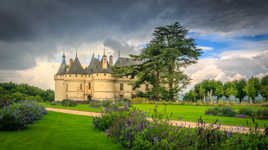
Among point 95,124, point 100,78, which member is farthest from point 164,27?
point 95,124

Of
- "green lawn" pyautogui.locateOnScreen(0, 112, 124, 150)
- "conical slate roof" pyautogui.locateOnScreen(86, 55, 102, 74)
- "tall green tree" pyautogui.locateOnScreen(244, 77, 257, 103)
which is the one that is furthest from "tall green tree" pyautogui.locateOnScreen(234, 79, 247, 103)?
"green lawn" pyautogui.locateOnScreen(0, 112, 124, 150)

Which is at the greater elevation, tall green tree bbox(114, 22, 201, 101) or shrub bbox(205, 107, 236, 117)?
tall green tree bbox(114, 22, 201, 101)

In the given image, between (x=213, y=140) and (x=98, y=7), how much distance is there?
38.1 ft

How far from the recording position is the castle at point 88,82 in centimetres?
3237

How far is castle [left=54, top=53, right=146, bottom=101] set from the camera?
32369 mm

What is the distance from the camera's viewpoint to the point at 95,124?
8.32 metres

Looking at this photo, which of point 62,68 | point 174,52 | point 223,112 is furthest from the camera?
point 62,68

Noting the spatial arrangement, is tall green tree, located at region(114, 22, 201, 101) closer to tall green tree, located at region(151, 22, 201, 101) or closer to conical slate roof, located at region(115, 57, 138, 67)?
tall green tree, located at region(151, 22, 201, 101)

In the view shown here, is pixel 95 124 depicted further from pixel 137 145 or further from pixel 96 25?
pixel 96 25

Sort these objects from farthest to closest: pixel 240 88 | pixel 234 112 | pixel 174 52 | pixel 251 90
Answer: pixel 240 88 < pixel 251 90 < pixel 174 52 < pixel 234 112

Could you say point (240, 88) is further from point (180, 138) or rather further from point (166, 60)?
point (180, 138)

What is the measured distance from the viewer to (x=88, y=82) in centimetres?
3409

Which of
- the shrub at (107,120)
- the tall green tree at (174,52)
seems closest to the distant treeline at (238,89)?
the tall green tree at (174,52)

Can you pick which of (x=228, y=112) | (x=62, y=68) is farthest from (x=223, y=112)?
(x=62, y=68)
